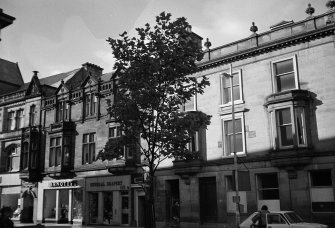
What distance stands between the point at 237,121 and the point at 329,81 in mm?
6442

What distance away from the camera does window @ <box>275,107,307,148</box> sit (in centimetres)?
2180

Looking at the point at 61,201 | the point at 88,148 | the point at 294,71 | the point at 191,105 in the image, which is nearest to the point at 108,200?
the point at 88,148

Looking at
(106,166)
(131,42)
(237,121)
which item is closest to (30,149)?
(106,166)

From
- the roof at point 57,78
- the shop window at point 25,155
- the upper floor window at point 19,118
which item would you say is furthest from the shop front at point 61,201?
the roof at point 57,78

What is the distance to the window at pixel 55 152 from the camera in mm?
35594

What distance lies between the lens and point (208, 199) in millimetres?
25672

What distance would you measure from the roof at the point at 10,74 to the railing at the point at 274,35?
99.0 ft

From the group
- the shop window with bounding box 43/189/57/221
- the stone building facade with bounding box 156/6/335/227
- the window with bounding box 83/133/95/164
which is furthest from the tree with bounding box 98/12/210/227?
the shop window with bounding box 43/189/57/221

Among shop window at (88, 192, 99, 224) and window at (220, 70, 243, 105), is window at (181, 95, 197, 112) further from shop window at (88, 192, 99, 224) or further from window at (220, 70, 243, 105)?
shop window at (88, 192, 99, 224)

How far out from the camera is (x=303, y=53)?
22.9 m

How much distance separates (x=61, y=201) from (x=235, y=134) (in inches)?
774

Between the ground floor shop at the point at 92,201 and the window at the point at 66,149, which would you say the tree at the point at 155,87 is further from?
Result: the window at the point at 66,149

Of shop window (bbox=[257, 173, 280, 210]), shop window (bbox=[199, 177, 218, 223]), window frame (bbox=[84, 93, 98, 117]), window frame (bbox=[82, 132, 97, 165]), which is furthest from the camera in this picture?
window frame (bbox=[84, 93, 98, 117])

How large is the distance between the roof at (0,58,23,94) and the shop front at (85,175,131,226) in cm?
2165
